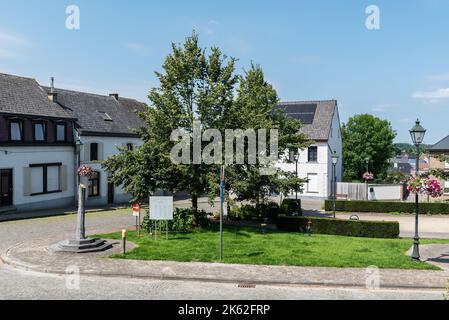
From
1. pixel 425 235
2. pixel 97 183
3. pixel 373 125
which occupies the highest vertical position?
pixel 373 125

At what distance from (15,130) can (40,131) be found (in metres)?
2.18

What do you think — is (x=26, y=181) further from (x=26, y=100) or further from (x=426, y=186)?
(x=426, y=186)

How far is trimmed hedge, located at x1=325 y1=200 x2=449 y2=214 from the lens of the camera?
31.9 m

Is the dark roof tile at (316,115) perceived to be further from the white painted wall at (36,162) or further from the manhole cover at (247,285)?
the manhole cover at (247,285)

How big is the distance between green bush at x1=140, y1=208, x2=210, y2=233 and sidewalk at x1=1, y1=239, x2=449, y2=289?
5621 mm

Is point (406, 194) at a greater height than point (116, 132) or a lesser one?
lesser

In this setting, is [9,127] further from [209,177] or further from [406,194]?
[406,194]

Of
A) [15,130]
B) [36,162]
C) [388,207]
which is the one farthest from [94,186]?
[388,207]

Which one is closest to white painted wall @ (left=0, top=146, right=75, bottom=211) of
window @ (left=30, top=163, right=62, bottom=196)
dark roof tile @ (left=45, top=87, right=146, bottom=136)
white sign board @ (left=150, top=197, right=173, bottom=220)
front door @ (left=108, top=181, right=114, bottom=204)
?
window @ (left=30, top=163, right=62, bottom=196)

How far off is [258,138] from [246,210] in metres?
6.27

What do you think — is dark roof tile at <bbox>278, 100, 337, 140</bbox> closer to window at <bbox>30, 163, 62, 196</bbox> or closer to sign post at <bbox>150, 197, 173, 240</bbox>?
window at <bbox>30, 163, 62, 196</bbox>

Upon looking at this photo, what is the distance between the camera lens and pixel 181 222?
69.4 feet
